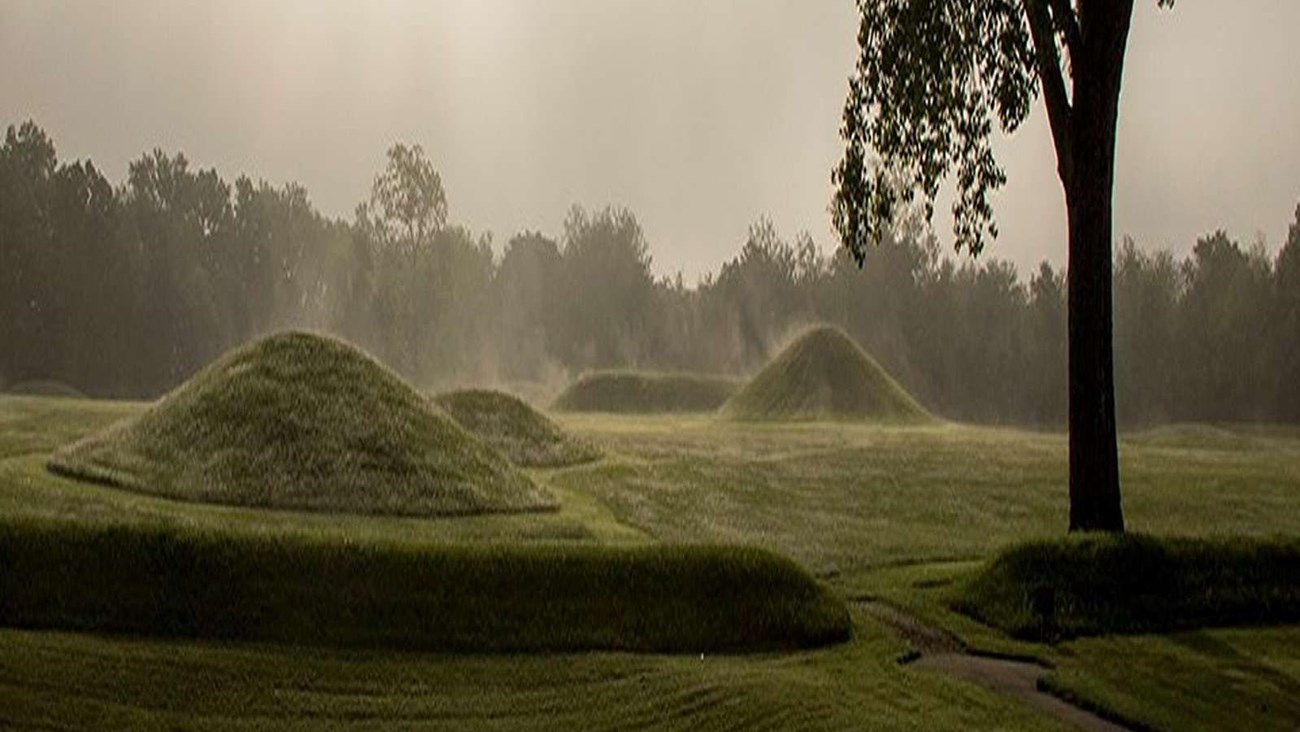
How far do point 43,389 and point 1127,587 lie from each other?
32207 millimetres

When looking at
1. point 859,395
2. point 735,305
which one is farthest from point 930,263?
point 859,395

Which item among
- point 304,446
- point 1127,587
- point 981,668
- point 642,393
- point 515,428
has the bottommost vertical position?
point 981,668

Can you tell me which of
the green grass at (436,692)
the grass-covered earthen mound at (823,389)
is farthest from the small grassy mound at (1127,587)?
the grass-covered earthen mound at (823,389)

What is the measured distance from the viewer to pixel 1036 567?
1412 centimetres

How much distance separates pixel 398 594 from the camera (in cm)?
1125

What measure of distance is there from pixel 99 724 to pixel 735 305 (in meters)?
57.8

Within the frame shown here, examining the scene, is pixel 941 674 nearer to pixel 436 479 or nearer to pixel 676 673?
pixel 676 673

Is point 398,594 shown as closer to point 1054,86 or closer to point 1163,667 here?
point 1163,667

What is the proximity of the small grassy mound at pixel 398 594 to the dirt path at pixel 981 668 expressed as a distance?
916 mm

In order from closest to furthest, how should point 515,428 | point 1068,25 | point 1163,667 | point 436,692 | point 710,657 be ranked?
point 436,692 → point 710,657 → point 1163,667 → point 1068,25 → point 515,428

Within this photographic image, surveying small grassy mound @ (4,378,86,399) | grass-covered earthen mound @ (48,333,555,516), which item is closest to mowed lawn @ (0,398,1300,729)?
grass-covered earthen mound @ (48,333,555,516)

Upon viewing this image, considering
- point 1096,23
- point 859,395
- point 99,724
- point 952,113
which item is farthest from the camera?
Answer: point 859,395

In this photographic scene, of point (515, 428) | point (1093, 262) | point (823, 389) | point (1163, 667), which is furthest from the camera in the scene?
point (823, 389)

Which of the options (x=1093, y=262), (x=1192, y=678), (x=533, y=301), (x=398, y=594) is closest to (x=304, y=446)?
(x=398, y=594)
